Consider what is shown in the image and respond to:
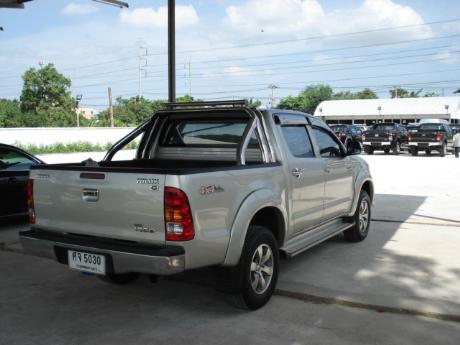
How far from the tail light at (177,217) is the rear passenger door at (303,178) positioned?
5.24 feet

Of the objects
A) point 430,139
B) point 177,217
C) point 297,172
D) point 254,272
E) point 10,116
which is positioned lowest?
point 254,272

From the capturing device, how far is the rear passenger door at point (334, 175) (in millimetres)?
5887

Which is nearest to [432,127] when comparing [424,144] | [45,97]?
[424,144]

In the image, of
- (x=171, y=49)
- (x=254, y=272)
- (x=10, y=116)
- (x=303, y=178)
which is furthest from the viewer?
(x=10, y=116)

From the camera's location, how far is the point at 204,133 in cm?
565

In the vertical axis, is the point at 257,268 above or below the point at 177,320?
above

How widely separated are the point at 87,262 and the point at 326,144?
3.40 m

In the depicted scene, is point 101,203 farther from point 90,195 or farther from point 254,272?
point 254,272

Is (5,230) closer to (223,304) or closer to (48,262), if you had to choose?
(48,262)

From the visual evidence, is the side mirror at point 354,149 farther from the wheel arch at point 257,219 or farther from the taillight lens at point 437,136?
the taillight lens at point 437,136

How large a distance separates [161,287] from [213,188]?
5.69ft

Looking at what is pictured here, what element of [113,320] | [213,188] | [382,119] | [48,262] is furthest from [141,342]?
[382,119]

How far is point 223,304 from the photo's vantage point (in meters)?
4.60

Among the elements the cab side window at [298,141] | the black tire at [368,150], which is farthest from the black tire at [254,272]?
the black tire at [368,150]
